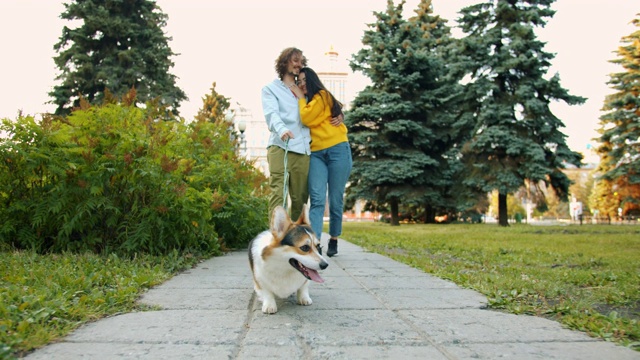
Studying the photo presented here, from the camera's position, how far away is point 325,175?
4965mm

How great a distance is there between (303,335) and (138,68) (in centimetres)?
2453

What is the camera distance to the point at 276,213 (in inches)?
119

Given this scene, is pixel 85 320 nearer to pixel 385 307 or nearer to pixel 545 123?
pixel 385 307

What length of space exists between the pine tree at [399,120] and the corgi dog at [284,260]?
17.1 metres

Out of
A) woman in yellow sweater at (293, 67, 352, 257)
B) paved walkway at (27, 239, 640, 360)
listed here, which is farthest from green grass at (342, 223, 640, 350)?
woman in yellow sweater at (293, 67, 352, 257)

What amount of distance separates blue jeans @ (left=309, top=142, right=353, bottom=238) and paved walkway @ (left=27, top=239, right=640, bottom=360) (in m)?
1.11

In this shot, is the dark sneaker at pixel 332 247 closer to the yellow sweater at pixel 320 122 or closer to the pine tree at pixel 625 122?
the yellow sweater at pixel 320 122

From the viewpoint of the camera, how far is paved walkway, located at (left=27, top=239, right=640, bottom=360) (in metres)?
2.17

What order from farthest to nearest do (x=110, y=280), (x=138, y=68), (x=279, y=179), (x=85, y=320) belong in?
(x=138, y=68) → (x=279, y=179) → (x=110, y=280) → (x=85, y=320)

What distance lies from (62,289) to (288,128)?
2.30m

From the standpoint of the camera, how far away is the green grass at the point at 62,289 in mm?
2299

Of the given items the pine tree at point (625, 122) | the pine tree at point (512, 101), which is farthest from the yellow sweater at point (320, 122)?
the pine tree at point (625, 122)

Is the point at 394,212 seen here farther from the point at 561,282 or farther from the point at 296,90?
the point at 296,90

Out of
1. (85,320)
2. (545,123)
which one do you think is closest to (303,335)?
(85,320)
